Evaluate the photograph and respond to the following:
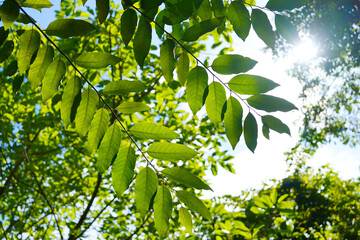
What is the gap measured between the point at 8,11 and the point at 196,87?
81cm

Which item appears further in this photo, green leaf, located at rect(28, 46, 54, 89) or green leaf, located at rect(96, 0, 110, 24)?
green leaf, located at rect(28, 46, 54, 89)

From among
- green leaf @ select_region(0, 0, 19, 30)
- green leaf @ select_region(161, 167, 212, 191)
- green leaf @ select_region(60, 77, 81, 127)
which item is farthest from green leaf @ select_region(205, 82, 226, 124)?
green leaf @ select_region(0, 0, 19, 30)

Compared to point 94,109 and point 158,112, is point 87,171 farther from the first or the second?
point 94,109

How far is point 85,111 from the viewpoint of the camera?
125 cm

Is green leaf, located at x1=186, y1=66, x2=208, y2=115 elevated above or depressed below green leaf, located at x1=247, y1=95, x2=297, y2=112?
above

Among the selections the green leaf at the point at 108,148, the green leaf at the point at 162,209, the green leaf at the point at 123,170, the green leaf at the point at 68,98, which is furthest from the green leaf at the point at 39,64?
the green leaf at the point at 162,209

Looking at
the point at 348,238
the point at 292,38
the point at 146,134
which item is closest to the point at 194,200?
the point at 146,134

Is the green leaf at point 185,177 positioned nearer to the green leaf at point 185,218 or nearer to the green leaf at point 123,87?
the green leaf at point 185,218

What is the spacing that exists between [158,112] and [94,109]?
3233 millimetres

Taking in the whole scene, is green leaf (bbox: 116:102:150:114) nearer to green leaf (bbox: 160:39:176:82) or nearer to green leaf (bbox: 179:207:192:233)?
green leaf (bbox: 160:39:176:82)

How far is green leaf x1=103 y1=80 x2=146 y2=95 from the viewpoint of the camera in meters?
1.28

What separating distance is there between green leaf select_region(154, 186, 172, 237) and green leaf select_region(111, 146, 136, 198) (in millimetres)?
144

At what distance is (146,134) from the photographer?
4.17 ft

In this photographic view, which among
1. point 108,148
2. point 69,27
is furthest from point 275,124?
point 69,27
